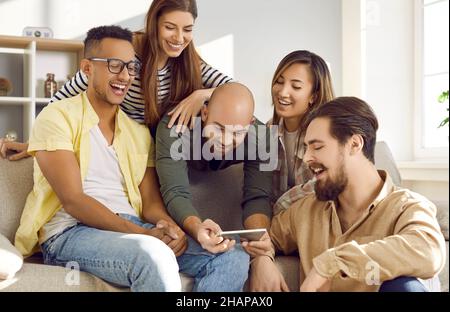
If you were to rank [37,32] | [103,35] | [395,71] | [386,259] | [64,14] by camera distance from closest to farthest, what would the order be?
1. [386,259]
2. [103,35]
3. [395,71]
4. [37,32]
5. [64,14]

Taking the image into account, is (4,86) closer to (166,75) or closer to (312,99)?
(166,75)

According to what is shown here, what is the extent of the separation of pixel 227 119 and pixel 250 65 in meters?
2.63

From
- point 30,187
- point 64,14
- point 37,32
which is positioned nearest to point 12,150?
point 30,187

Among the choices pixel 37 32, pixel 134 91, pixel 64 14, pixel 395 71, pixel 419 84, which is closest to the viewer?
pixel 134 91

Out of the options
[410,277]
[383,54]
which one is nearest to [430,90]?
[383,54]

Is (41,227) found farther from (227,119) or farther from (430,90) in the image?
(430,90)

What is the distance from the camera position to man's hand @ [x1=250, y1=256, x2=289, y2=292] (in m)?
1.57

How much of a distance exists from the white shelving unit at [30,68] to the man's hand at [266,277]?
2440 millimetres

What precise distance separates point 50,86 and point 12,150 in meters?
2.03

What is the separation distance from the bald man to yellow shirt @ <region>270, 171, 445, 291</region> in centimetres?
13

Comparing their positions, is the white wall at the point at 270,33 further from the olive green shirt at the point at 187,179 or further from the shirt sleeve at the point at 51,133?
the shirt sleeve at the point at 51,133

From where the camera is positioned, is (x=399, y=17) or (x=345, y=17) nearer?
(x=399, y=17)

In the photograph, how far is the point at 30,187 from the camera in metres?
1.78
